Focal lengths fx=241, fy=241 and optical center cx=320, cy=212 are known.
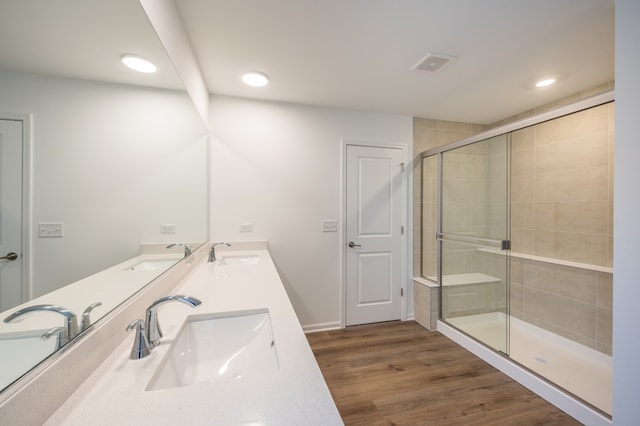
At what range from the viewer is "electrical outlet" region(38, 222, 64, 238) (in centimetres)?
58

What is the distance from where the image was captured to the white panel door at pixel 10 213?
18.9 inches

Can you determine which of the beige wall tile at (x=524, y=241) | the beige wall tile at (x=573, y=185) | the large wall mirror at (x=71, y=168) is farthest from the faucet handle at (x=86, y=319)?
the beige wall tile at (x=524, y=241)

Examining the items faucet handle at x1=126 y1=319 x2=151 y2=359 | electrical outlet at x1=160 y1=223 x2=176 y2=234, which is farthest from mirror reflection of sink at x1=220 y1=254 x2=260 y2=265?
faucet handle at x1=126 y1=319 x2=151 y2=359

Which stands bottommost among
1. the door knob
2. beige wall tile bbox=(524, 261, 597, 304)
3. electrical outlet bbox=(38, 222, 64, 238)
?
beige wall tile bbox=(524, 261, 597, 304)

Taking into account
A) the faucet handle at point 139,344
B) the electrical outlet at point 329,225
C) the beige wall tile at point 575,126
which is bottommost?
the faucet handle at point 139,344

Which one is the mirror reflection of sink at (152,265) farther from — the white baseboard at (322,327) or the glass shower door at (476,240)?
the glass shower door at (476,240)

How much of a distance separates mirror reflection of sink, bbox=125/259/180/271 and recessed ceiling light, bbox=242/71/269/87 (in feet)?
5.21

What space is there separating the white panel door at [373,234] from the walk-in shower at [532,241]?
1.29 ft

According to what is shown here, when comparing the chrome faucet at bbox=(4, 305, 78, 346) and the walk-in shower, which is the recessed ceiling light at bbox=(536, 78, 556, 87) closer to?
the walk-in shower

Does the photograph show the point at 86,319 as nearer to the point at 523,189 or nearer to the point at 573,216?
the point at 573,216

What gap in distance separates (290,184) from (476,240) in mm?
1983

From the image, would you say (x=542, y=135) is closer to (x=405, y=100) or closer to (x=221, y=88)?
(x=405, y=100)

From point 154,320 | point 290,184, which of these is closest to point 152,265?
point 154,320

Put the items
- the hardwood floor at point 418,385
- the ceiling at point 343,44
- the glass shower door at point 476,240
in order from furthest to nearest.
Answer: the glass shower door at point 476,240, the hardwood floor at point 418,385, the ceiling at point 343,44
